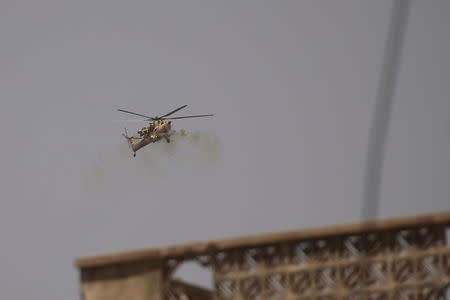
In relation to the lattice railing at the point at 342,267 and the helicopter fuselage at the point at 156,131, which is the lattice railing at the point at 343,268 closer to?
the lattice railing at the point at 342,267

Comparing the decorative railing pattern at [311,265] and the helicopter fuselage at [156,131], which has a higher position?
the helicopter fuselage at [156,131]

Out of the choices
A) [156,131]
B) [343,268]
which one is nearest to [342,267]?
[343,268]

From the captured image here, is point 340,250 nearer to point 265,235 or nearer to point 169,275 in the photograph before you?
point 265,235

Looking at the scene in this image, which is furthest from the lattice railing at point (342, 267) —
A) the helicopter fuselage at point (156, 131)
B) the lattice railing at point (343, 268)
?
the helicopter fuselage at point (156, 131)

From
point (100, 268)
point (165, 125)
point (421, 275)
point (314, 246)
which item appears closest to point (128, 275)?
point (100, 268)

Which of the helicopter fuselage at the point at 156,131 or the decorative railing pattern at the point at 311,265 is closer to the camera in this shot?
the decorative railing pattern at the point at 311,265

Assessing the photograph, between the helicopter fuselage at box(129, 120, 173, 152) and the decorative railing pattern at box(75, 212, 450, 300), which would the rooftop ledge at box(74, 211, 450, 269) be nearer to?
the decorative railing pattern at box(75, 212, 450, 300)

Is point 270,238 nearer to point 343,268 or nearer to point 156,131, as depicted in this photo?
point 343,268

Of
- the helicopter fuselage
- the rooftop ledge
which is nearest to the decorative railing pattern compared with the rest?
the rooftop ledge
